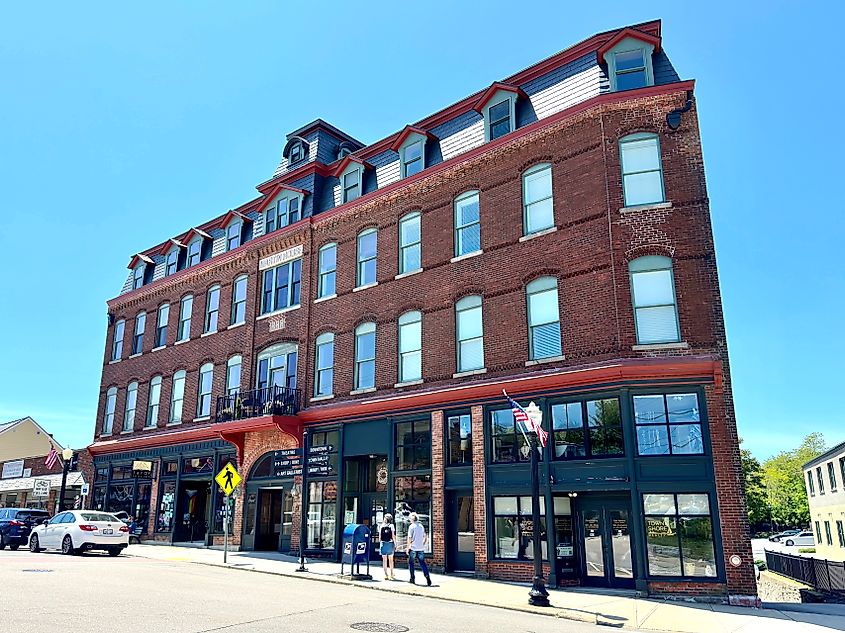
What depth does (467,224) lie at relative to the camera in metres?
20.4

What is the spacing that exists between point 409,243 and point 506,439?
7.38 m

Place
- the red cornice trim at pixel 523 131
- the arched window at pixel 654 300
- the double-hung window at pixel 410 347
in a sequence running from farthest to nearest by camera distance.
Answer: the double-hung window at pixel 410 347
the red cornice trim at pixel 523 131
the arched window at pixel 654 300

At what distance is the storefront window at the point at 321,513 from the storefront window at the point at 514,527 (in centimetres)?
612

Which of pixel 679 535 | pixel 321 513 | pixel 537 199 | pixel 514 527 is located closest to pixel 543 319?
pixel 537 199

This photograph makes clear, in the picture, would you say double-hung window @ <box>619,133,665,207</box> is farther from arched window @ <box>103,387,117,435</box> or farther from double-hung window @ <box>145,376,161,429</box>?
arched window @ <box>103,387,117,435</box>

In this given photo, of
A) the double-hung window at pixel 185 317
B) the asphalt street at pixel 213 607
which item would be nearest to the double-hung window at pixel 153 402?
the double-hung window at pixel 185 317

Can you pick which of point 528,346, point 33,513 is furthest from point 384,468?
point 33,513

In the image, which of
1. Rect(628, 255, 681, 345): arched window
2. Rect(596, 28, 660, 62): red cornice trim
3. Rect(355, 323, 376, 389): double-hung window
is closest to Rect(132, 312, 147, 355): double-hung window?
Rect(355, 323, 376, 389): double-hung window

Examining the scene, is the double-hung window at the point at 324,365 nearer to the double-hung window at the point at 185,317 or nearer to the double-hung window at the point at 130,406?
the double-hung window at the point at 185,317

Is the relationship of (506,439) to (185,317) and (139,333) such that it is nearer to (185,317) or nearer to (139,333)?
(185,317)

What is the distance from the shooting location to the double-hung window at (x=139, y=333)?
31.6 m

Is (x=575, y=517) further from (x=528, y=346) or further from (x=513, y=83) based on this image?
(x=513, y=83)

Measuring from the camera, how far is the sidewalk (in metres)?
11.5

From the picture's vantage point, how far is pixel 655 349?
1585cm
